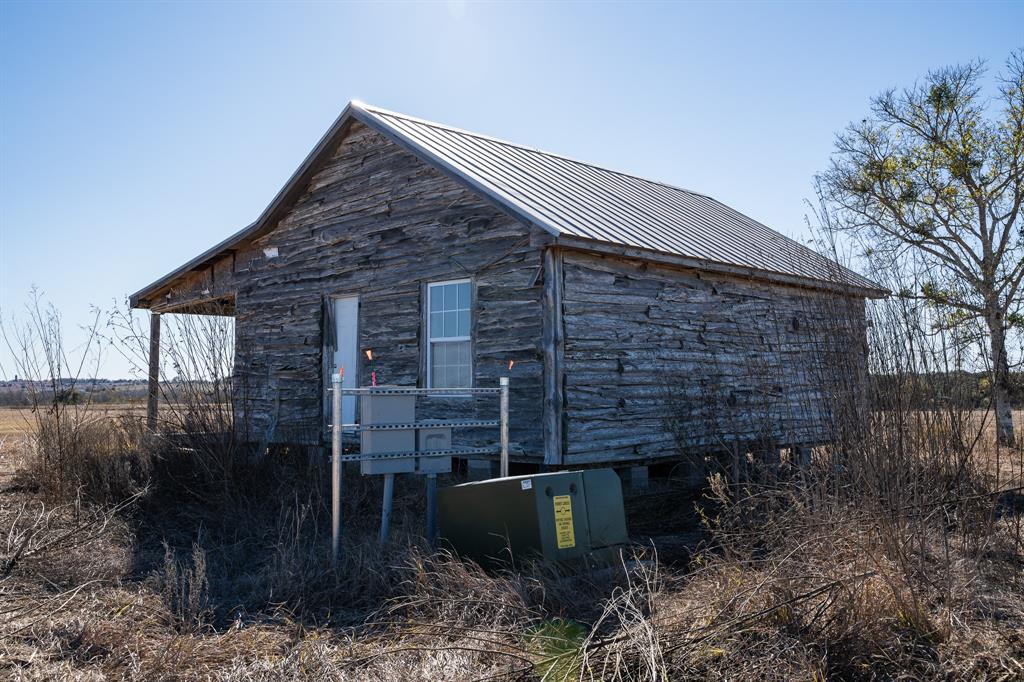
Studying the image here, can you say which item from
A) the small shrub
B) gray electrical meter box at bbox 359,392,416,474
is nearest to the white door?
gray electrical meter box at bbox 359,392,416,474

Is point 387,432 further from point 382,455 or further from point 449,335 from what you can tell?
point 449,335

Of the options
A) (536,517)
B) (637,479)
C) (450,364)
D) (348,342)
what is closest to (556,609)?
(536,517)

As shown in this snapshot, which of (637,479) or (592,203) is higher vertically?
(592,203)

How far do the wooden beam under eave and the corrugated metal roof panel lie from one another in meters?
0.60

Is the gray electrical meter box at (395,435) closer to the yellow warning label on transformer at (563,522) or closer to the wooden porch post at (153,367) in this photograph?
the yellow warning label on transformer at (563,522)

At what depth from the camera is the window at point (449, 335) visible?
1122 cm

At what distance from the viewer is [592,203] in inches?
480

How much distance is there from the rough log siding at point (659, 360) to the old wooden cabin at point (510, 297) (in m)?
0.03

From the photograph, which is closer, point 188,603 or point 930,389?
point 930,389

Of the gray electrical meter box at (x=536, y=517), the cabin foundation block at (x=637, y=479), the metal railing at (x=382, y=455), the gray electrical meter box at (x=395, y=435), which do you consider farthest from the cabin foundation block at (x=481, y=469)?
the gray electrical meter box at (x=536, y=517)

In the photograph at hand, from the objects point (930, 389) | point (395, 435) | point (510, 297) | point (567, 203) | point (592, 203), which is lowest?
point (395, 435)

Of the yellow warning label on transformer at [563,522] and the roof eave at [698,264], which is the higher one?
the roof eave at [698,264]

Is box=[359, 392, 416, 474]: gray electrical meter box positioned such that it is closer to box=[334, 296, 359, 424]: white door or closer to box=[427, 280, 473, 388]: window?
box=[427, 280, 473, 388]: window

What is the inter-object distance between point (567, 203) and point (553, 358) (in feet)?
8.49
